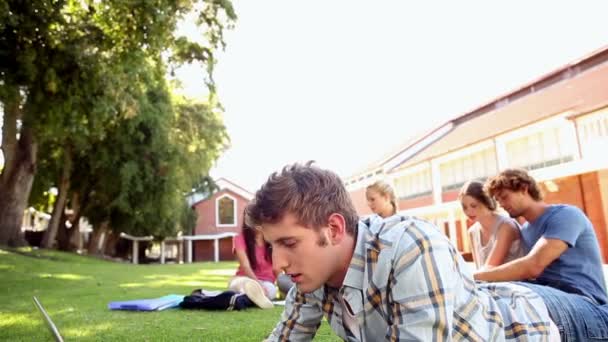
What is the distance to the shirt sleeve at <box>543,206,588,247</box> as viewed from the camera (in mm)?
2408

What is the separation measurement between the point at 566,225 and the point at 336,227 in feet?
4.73

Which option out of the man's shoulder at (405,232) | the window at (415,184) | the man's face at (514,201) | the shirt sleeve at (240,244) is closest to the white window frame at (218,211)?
the window at (415,184)

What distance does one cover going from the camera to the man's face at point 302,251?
1.67 meters

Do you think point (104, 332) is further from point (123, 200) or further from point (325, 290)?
point (123, 200)

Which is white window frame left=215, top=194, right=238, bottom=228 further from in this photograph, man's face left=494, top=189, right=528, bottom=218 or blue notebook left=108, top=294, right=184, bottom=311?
man's face left=494, top=189, right=528, bottom=218

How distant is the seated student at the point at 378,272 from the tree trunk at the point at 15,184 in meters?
18.5

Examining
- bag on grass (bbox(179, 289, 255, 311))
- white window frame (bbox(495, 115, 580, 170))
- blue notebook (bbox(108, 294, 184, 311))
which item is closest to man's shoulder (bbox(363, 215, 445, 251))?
bag on grass (bbox(179, 289, 255, 311))

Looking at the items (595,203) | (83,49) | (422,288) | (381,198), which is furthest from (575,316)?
(595,203)

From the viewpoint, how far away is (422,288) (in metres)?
1.44

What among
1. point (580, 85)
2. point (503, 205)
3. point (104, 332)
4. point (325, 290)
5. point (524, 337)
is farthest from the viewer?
point (580, 85)

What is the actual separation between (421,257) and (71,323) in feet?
14.0

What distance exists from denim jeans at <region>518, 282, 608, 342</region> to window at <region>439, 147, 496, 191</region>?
21.2m

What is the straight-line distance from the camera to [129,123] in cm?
2205

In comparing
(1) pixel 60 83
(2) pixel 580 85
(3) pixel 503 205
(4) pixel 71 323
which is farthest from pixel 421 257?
(2) pixel 580 85
